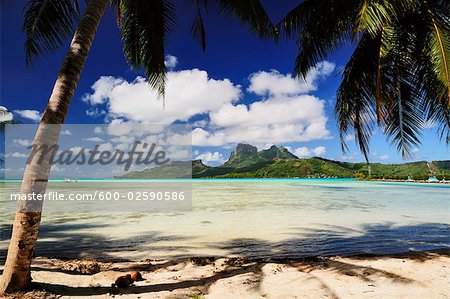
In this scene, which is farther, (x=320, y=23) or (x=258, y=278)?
(x=320, y=23)

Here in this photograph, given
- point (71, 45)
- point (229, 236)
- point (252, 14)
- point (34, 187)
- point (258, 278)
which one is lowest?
point (229, 236)

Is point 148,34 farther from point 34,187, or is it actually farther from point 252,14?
point 34,187

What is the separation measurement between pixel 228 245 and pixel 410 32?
19.7ft

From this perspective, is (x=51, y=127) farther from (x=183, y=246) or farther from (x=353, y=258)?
(x=353, y=258)

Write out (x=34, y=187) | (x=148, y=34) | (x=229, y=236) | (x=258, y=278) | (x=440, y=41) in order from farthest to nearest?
(x=229, y=236)
(x=148, y=34)
(x=440, y=41)
(x=258, y=278)
(x=34, y=187)

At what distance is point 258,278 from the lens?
3953 millimetres

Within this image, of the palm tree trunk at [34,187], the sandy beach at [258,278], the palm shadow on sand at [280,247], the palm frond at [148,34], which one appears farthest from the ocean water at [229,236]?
the palm frond at [148,34]

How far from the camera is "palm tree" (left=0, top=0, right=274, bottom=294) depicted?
310 cm

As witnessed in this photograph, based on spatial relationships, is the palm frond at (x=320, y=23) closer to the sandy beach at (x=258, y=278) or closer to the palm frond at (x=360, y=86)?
the palm frond at (x=360, y=86)

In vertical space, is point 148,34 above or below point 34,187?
above

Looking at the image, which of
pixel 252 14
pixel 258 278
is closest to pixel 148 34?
pixel 252 14

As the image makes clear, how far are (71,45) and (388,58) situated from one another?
5.85m

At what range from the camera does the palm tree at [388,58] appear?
5469 millimetres

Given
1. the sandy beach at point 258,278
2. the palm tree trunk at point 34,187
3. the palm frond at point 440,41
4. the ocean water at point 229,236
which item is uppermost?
the palm frond at point 440,41
